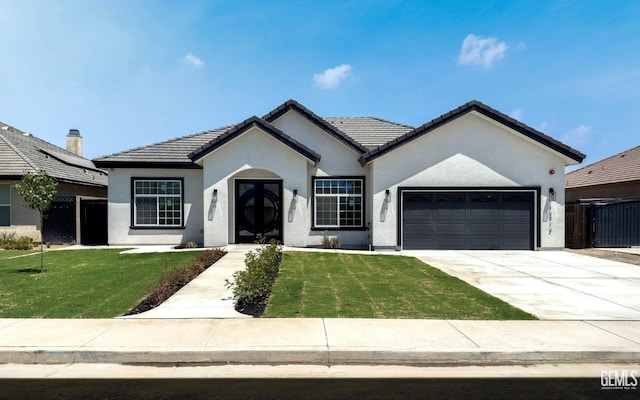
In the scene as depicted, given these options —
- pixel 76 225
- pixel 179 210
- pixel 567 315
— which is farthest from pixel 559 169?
pixel 76 225

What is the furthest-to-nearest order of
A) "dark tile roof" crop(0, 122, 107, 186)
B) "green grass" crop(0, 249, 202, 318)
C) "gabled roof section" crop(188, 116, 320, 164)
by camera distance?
"dark tile roof" crop(0, 122, 107, 186)
"gabled roof section" crop(188, 116, 320, 164)
"green grass" crop(0, 249, 202, 318)

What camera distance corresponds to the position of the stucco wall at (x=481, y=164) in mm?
15109

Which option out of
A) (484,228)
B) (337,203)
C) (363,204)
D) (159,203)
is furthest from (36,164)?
(484,228)

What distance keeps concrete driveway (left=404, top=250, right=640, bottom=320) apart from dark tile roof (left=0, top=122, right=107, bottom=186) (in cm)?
1789

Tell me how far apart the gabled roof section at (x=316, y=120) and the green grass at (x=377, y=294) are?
641 cm

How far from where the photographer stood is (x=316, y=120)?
16.5m

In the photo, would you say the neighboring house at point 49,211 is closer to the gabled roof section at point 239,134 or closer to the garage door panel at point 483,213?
the gabled roof section at point 239,134

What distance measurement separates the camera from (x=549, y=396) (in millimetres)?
3980

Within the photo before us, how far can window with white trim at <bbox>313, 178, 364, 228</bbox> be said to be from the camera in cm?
1622

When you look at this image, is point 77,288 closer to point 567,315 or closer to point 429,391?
point 429,391

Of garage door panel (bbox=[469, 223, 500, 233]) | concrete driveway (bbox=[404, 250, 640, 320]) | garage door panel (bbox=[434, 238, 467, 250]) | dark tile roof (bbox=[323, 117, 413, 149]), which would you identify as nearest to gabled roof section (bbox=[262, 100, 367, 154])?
dark tile roof (bbox=[323, 117, 413, 149])

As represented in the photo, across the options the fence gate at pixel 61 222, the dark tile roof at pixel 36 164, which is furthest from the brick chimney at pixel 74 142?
the fence gate at pixel 61 222

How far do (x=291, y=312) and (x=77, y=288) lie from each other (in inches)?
215

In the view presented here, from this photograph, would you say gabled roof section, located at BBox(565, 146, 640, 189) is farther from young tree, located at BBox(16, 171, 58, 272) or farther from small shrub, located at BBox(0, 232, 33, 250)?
small shrub, located at BBox(0, 232, 33, 250)
